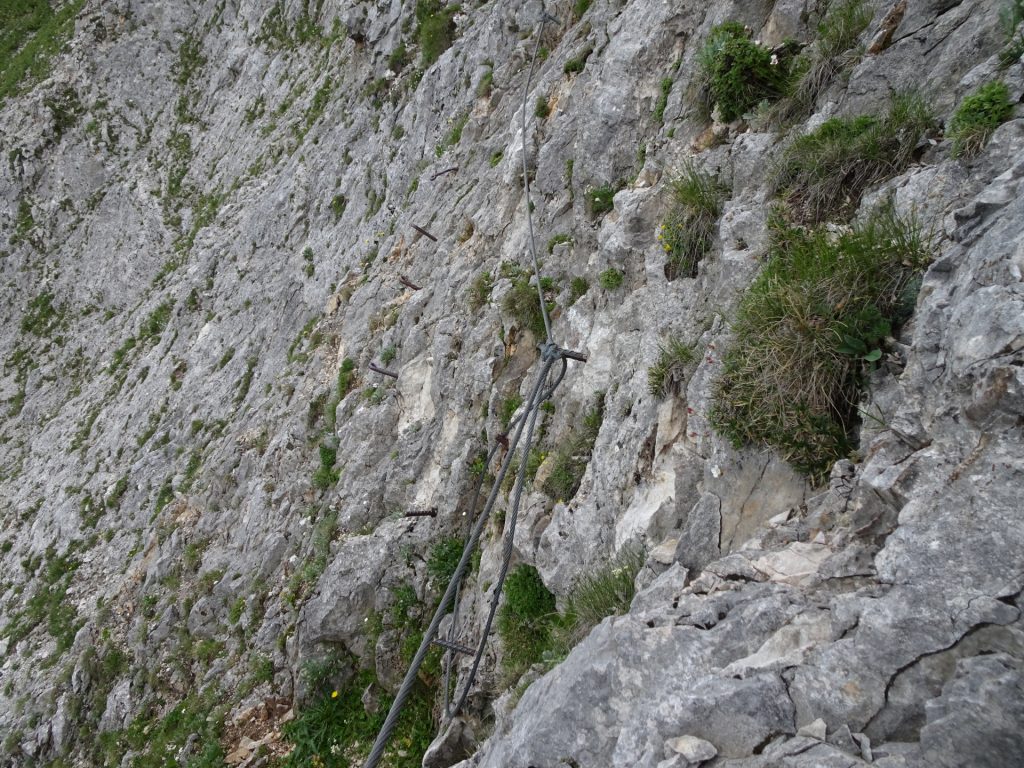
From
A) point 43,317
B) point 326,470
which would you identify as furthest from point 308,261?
point 43,317

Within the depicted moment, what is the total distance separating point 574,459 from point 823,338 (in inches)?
120

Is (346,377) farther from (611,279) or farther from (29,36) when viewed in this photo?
(29,36)

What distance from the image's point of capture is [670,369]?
5273 millimetres

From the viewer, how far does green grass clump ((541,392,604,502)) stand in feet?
20.4

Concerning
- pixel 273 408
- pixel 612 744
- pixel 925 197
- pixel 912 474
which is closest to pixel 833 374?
pixel 912 474

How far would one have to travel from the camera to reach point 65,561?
14.7 m

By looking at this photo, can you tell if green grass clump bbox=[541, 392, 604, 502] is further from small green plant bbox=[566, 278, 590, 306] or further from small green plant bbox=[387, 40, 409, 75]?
small green plant bbox=[387, 40, 409, 75]

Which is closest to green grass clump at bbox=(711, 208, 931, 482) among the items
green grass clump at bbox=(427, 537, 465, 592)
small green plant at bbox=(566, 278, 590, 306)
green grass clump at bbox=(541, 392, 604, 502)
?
green grass clump at bbox=(541, 392, 604, 502)

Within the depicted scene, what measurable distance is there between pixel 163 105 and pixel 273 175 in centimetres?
1247

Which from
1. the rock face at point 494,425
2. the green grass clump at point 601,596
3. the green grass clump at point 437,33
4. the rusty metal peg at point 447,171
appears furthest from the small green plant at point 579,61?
the green grass clump at point 601,596

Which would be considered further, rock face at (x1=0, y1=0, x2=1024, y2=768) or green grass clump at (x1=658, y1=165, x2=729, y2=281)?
green grass clump at (x1=658, y1=165, x2=729, y2=281)

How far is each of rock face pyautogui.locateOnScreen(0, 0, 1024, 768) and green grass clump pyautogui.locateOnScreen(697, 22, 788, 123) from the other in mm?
316

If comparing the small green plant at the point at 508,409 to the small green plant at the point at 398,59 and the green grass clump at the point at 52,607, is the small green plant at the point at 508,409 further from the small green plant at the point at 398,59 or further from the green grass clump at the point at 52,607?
the small green plant at the point at 398,59

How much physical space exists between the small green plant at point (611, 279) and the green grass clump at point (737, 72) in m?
2.07
